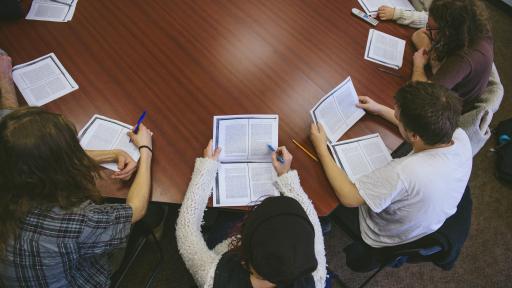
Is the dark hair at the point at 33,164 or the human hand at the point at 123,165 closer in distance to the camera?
the dark hair at the point at 33,164

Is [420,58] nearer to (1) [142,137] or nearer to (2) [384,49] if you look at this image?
(2) [384,49]

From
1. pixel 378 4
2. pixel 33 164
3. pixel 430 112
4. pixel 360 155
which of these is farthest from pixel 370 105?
pixel 33 164

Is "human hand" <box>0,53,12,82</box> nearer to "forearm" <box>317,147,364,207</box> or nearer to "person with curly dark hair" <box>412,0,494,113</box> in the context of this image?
"forearm" <box>317,147,364,207</box>

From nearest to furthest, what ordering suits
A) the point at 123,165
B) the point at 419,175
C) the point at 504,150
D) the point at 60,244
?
the point at 60,244
the point at 419,175
the point at 123,165
the point at 504,150

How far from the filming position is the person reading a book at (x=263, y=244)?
0.87 m

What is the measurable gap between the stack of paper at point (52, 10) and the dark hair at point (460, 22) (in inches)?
71.3

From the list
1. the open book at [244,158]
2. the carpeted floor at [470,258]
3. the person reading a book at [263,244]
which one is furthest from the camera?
the carpeted floor at [470,258]

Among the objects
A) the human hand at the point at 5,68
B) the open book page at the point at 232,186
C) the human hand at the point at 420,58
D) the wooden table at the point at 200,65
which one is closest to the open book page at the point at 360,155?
the wooden table at the point at 200,65

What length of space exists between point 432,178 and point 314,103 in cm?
61

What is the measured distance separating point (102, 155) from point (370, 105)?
45.9 inches

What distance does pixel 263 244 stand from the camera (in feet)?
2.87

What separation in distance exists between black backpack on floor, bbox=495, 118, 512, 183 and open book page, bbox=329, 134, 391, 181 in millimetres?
1474

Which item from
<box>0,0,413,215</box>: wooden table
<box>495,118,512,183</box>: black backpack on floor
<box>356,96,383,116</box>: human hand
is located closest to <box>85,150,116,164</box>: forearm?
<box>0,0,413,215</box>: wooden table

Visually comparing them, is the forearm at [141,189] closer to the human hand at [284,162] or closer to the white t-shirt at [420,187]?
the human hand at [284,162]
